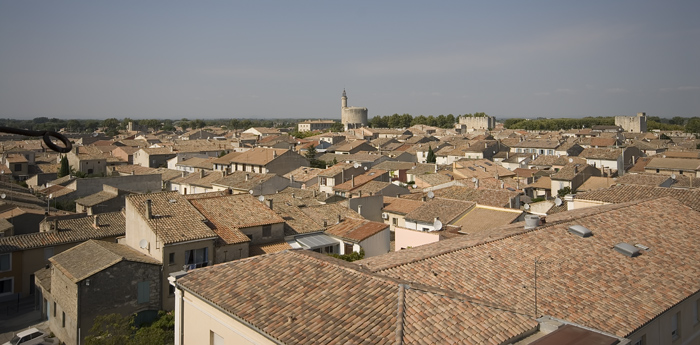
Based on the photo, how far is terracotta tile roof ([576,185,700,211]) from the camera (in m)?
17.3

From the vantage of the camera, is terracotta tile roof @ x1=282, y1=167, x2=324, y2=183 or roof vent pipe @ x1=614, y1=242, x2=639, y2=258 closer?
roof vent pipe @ x1=614, y1=242, x2=639, y2=258

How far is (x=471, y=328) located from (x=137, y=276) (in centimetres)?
1166

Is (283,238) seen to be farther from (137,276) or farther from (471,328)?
(471,328)

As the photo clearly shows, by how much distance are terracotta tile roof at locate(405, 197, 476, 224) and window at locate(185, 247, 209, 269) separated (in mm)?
9221

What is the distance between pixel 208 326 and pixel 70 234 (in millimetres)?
14866

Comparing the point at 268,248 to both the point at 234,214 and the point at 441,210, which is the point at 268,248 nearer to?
the point at 234,214

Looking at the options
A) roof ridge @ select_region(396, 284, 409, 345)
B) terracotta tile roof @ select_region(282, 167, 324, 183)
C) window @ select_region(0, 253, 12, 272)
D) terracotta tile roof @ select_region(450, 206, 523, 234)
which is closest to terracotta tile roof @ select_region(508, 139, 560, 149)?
terracotta tile roof @ select_region(282, 167, 324, 183)

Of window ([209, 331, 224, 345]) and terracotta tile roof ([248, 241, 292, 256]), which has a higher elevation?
window ([209, 331, 224, 345])

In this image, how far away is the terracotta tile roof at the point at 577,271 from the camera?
8.23 metres

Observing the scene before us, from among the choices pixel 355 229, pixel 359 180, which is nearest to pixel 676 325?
pixel 355 229

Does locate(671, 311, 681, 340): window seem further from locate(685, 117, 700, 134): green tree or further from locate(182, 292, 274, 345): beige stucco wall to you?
locate(685, 117, 700, 134): green tree

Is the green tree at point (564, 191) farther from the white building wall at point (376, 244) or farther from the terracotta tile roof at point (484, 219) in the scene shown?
the white building wall at point (376, 244)

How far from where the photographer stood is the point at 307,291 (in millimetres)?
7340

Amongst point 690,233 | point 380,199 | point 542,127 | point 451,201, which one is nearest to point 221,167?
point 380,199
